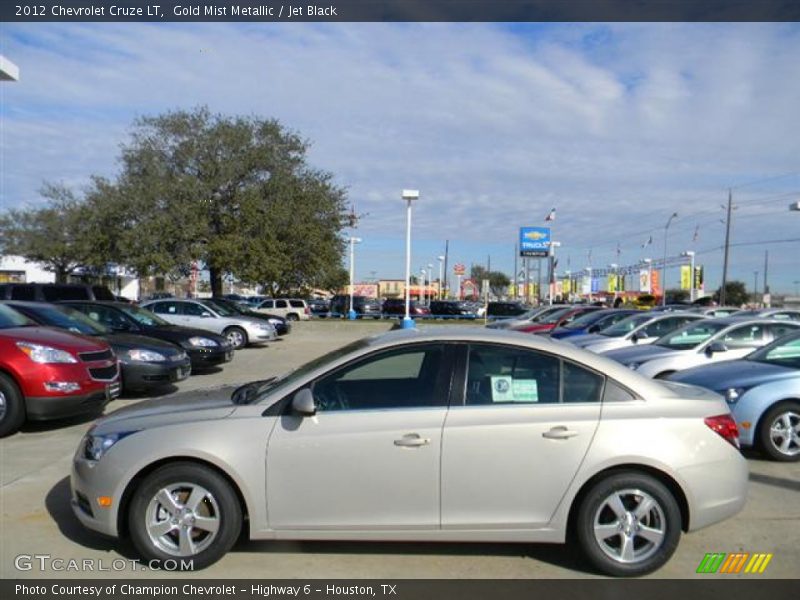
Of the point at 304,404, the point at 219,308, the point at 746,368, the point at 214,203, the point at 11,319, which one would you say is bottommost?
the point at 219,308

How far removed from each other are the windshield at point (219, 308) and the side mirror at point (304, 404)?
1765 centimetres

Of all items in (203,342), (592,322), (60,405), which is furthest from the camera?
(592,322)

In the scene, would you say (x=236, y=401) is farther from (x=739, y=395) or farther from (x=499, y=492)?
(x=739, y=395)

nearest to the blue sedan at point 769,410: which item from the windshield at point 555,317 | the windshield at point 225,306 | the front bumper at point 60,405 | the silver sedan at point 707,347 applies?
the silver sedan at point 707,347

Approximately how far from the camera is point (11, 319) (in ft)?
29.8

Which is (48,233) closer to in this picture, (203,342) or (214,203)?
(214,203)

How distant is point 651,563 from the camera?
4340 millimetres

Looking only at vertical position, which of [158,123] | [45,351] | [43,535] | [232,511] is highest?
[158,123]

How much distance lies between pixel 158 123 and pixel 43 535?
2887 centimetres

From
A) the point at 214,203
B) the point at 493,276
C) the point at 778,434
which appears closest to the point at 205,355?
the point at 778,434

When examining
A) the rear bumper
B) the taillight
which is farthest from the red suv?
the taillight

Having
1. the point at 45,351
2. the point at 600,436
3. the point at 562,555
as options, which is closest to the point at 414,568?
the point at 562,555

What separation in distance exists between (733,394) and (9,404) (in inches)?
319
